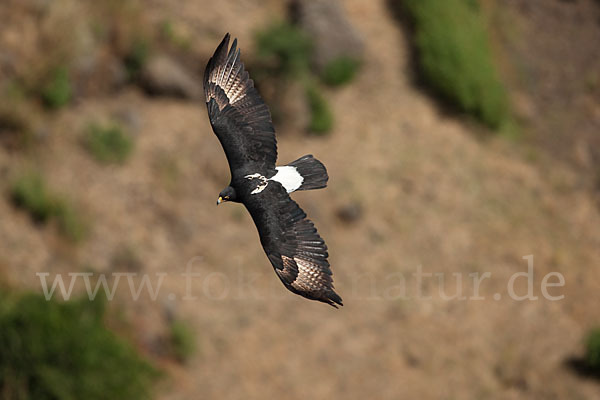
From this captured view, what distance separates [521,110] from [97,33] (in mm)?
9356

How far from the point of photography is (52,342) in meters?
12.3

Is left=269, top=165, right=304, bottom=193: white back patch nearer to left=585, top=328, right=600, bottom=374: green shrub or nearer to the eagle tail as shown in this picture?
the eagle tail

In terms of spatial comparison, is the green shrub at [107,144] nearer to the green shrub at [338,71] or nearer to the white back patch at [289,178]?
the green shrub at [338,71]

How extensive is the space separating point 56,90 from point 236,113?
8197mm

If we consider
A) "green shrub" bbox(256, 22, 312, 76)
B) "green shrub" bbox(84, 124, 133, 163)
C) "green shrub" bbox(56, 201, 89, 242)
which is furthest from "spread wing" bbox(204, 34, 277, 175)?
"green shrub" bbox(256, 22, 312, 76)

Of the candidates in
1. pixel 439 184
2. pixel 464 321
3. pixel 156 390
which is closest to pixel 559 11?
pixel 439 184

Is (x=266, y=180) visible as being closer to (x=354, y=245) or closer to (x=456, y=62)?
(x=354, y=245)

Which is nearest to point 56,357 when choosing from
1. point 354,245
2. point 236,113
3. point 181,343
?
point 181,343

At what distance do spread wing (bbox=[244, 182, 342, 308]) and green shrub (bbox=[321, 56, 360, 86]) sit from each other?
11.4 m

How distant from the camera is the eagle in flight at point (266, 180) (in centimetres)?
757

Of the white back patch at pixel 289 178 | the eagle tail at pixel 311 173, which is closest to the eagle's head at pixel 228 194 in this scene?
the white back patch at pixel 289 178

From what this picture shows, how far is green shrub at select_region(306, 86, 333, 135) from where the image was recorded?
17938mm

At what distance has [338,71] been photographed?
62.0 ft

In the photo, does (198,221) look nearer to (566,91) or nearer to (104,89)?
(104,89)
